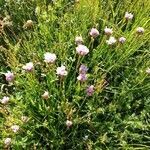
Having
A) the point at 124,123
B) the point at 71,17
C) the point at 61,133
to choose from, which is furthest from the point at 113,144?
the point at 71,17

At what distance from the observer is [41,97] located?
2252 mm

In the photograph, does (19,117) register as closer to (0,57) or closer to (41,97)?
(41,97)

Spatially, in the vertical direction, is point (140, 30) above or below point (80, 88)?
above

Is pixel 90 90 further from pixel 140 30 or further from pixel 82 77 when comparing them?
pixel 140 30

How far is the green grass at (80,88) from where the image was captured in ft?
7.22

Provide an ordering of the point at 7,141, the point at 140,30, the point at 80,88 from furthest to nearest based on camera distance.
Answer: the point at 140,30, the point at 80,88, the point at 7,141

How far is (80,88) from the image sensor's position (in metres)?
2.20

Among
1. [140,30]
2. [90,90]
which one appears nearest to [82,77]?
[90,90]

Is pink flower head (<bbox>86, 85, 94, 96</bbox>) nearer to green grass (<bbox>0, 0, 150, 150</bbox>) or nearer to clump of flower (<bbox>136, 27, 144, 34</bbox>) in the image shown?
green grass (<bbox>0, 0, 150, 150</bbox>)

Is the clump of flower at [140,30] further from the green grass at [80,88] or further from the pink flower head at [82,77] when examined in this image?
the pink flower head at [82,77]

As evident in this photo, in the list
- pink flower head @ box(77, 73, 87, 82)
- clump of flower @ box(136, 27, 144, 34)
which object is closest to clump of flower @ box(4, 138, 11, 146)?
pink flower head @ box(77, 73, 87, 82)

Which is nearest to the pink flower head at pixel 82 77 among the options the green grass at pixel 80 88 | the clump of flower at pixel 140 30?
the green grass at pixel 80 88

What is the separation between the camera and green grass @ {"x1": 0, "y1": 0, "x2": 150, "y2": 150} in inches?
86.7

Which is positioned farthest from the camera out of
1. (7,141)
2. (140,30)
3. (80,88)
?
(140,30)
